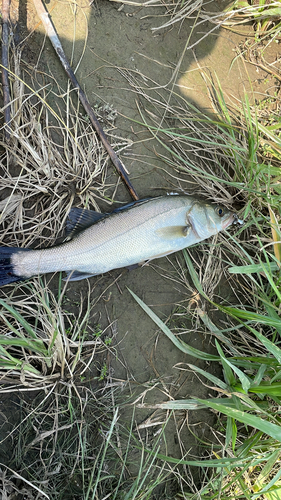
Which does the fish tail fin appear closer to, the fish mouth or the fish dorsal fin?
the fish dorsal fin

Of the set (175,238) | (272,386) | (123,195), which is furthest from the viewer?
(123,195)

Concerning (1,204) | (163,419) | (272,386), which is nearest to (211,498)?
(163,419)

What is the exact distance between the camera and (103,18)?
3.53 meters

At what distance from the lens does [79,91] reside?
11.0 ft

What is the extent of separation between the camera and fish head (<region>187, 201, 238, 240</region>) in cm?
327

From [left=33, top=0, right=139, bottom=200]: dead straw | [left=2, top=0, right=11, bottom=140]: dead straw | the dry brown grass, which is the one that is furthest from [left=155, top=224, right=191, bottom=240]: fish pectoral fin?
[left=2, top=0, right=11, bottom=140]: dead straw

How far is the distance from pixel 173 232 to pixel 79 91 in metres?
1.88

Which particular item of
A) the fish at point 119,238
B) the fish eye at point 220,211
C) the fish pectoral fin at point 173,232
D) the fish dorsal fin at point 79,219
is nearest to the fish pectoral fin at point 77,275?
the fish at point 119,238

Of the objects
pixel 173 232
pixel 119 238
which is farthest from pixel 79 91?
pixel 173 232

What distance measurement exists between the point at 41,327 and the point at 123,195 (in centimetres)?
170

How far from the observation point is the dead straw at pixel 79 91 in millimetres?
3258

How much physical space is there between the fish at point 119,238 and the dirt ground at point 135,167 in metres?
0.34

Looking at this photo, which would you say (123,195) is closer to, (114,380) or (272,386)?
(114,380)

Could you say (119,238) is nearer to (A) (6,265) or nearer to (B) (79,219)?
(B) (79,219)
